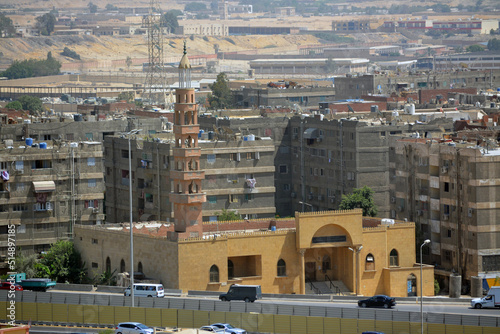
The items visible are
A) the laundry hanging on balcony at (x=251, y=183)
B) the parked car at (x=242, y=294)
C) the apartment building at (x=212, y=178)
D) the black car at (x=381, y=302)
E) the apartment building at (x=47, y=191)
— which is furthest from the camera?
the laundry hanging on balcony at (x=251, y=183)

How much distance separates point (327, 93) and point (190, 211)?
86.2 metres

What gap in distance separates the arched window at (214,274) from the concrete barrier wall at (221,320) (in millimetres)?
11867

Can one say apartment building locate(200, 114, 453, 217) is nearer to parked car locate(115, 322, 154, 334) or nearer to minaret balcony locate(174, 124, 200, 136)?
minaret balcony locate(174, 124, 200, 136)

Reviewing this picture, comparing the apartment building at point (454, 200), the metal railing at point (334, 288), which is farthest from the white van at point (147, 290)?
the apartment building at point (454, 200)

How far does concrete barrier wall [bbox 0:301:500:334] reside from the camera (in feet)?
195

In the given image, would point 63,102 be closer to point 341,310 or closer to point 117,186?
point 117,186

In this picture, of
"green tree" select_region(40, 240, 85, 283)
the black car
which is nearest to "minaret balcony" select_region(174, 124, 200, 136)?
"green tree" select_region(40, 240, 85, 283)

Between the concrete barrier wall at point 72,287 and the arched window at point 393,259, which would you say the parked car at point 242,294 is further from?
the arched window at point 393,259

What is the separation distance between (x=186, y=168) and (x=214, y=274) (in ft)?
21.3

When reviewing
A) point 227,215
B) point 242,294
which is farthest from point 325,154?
point 242,294

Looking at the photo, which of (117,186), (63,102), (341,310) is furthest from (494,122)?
(63,102)

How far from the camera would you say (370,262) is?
257 ft

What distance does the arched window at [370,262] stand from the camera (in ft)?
256

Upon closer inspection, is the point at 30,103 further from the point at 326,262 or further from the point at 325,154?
the point at 326,262
